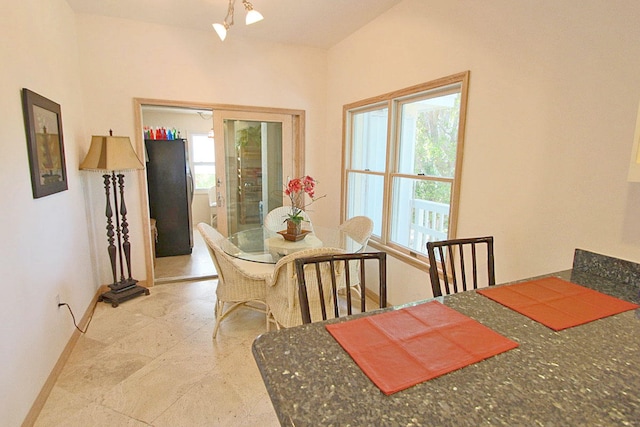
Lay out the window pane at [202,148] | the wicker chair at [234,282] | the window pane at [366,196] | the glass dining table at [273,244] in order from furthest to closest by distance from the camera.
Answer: the window pane at [202,148], the window pane at [366,196], the glass dining table at [273,244], the wicker chair at [234,282]

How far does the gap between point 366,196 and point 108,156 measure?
2.57 meters

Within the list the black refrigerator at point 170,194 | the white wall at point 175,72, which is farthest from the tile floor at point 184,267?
the white wall at point 175,72

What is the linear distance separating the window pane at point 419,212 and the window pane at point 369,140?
1.37 ft

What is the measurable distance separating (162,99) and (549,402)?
381 centimetres

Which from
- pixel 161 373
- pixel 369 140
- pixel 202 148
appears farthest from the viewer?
pixel 202 148

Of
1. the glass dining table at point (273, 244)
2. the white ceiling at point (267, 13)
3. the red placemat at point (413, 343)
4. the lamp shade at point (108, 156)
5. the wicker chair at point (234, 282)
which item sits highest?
the white ceiling at point (267, 13)

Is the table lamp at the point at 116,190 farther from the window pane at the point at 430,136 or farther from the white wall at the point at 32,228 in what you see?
the window pane at the point at 430,136

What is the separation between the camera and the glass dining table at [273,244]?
2561mm

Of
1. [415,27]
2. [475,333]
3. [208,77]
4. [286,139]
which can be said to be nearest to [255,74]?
[208,77]

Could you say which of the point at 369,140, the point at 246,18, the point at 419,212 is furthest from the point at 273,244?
the point at 246,18

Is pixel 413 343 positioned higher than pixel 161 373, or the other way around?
Result: pixel 413 343

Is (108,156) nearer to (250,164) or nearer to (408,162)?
(250,164)

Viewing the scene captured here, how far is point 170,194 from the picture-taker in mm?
4719

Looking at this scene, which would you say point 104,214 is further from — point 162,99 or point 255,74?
point 255,74
